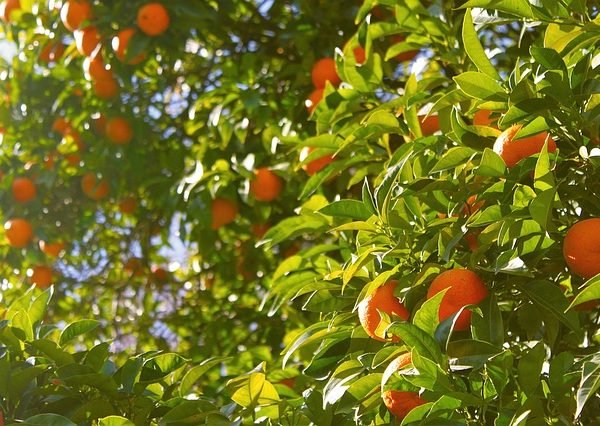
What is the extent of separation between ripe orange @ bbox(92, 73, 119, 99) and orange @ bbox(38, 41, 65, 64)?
162mm

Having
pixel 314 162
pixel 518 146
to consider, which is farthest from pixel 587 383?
pixel 314 162

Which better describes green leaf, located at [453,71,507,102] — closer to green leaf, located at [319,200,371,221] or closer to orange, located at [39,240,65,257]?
green leaf, located at [319,200,371,221]

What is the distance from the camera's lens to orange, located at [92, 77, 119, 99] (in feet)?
9.01

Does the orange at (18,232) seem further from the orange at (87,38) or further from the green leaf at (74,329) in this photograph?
the green leaf at (74,329)

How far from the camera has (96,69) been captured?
2672 mm

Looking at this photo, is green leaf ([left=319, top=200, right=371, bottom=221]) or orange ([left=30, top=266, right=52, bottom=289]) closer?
green leaf ([left=319, top=200, right=371, bottom=221])

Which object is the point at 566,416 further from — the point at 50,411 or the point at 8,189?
the point at 8,189

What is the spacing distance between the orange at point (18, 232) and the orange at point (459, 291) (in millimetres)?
1918

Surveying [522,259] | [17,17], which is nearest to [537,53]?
[522,259]

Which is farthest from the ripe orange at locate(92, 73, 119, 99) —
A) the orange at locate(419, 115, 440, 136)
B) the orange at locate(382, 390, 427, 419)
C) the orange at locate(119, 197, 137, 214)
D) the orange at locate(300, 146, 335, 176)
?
the orange at locate(382, 390, 427, 419)

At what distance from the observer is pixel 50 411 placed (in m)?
1.37

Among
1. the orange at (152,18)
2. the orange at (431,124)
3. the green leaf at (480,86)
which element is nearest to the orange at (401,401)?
the green leaf at (480,86)

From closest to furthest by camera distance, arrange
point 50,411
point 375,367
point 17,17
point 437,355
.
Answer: point 437,355 < point 375,367 < point 50,411 < point 17,17

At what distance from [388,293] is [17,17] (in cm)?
197
